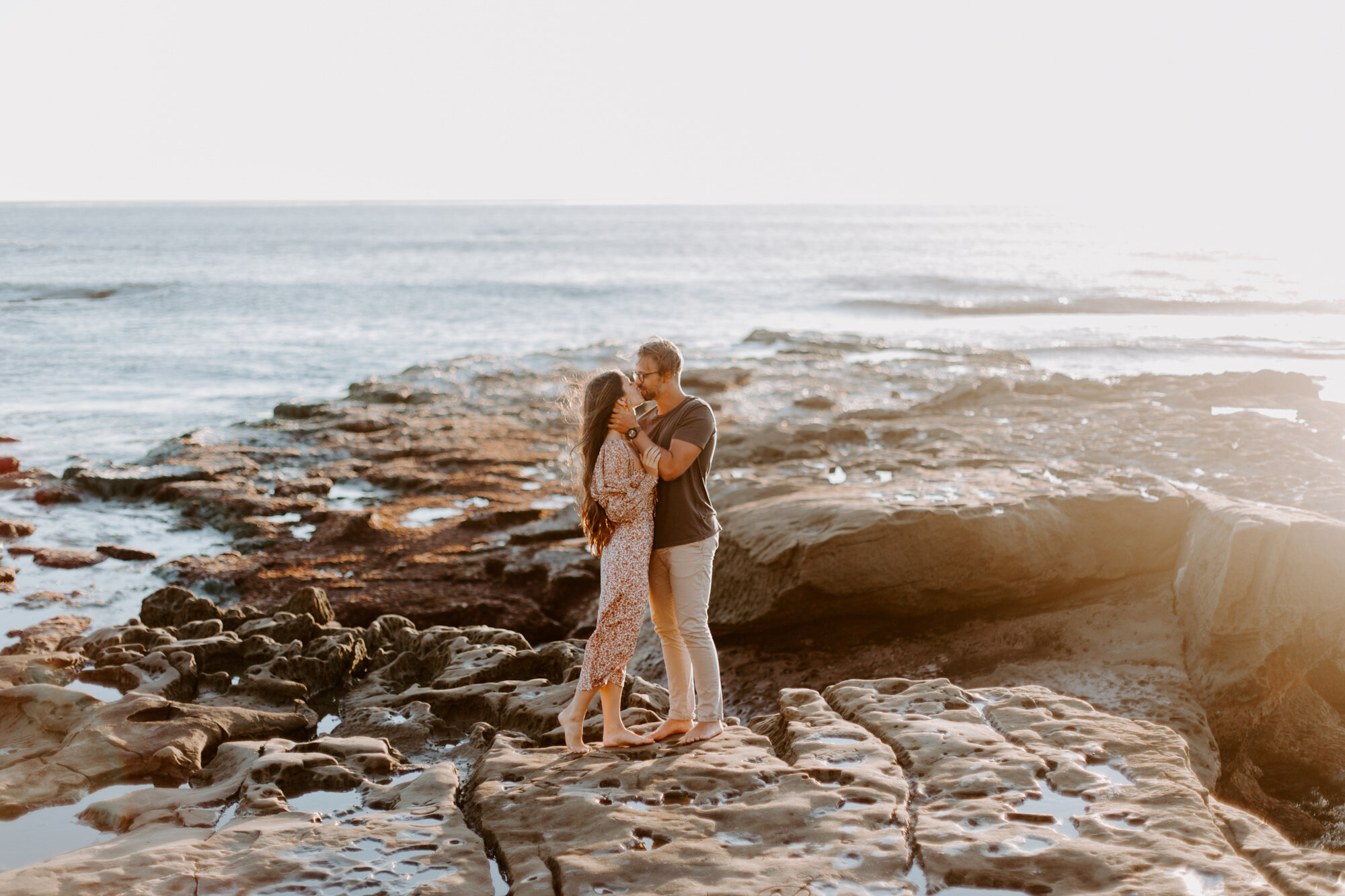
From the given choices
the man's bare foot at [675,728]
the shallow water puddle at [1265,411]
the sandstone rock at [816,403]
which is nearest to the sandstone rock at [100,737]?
the man's bare foot at [675,728]

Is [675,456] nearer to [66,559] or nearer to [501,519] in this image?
[501,519]

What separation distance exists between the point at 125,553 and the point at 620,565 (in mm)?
8059

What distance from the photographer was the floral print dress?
503 centimetres

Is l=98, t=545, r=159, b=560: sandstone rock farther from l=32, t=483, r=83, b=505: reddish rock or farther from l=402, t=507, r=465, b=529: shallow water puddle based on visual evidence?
l=402, t=507, r=465, b=529: shallow water puddle

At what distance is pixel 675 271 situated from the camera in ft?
206

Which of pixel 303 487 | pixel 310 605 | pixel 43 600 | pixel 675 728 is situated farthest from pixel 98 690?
pixel 303 487

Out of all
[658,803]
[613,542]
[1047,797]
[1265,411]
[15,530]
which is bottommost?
[15,530]

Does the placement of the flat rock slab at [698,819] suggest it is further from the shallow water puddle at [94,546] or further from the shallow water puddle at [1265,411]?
the shallow water puddle at [1265,411]

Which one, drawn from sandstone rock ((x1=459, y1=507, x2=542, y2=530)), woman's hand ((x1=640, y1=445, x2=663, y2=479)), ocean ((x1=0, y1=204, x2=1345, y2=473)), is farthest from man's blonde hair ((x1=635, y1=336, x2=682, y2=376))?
ocean ((x1=0, y1=204, x2=1345, y2=473))

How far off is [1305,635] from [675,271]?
58079mm

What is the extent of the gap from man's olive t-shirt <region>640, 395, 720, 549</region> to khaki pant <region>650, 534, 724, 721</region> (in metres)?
0.06

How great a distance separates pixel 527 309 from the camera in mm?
42719

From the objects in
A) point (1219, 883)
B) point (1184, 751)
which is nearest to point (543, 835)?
point (1219, 883)

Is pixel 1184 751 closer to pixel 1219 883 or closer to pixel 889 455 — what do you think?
pixel 1219 883
